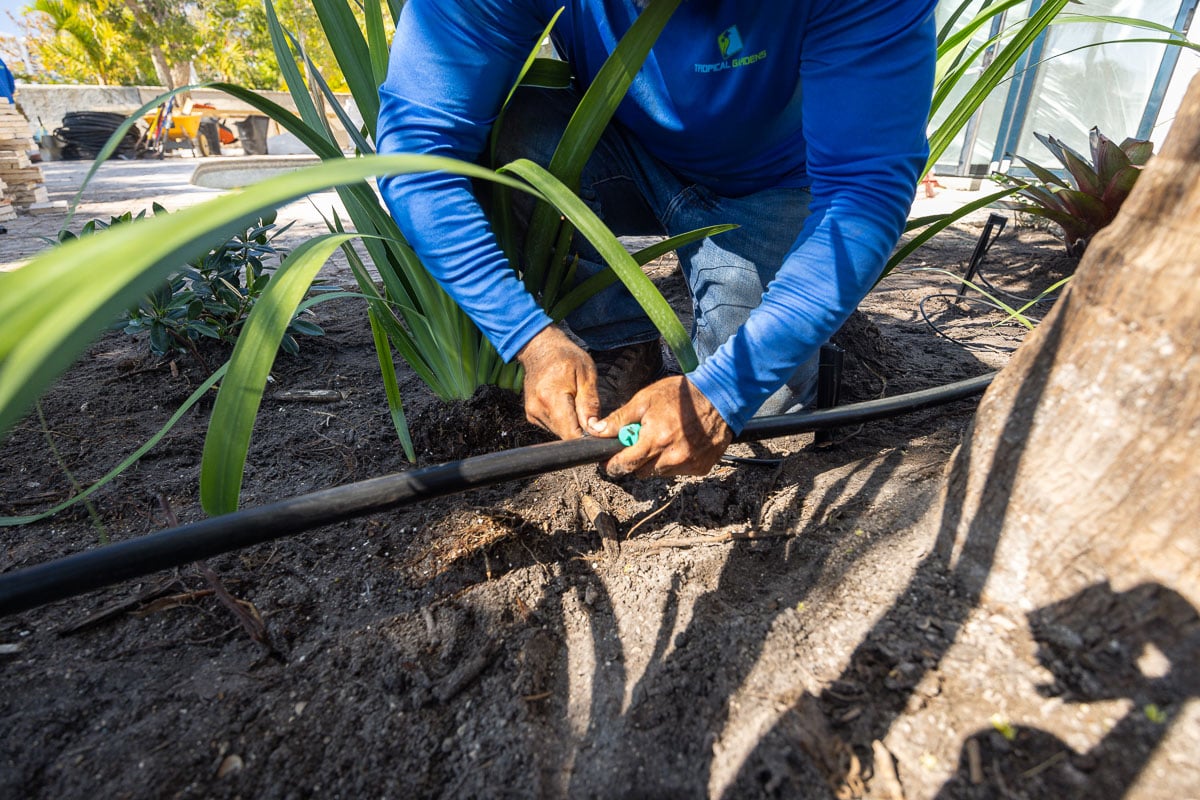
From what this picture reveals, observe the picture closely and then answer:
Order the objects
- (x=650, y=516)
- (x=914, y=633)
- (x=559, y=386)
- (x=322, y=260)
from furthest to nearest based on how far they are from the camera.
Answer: (x=650, y=516) < (x=559, y=386) < (x=322, y=260) < (x=914, y=633)

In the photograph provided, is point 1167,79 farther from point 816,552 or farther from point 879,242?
point 816,552

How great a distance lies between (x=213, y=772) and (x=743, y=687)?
A: 0.57 m

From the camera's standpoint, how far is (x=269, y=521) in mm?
704

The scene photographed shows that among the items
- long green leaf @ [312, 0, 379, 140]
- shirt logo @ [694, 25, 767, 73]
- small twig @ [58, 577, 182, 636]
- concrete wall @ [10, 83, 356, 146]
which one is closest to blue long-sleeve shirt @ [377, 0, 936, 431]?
shirt logo @ [694, 25, 767, 73]

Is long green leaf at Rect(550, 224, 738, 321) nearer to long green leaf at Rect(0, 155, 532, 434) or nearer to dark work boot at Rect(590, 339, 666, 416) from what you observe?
dark work boot at Rect(590, 339, 666, 416)

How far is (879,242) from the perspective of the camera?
0.92m

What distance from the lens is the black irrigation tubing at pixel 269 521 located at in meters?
0.65

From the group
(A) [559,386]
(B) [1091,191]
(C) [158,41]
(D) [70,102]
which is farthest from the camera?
(C) [158,41]

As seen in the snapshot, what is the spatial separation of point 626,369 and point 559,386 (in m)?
0.56

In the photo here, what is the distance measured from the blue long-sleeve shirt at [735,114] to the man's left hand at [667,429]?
31 millimetres

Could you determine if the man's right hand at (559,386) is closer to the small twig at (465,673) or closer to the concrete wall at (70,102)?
the small twig at (465,673)

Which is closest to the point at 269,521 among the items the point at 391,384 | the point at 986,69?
the point at 391,384

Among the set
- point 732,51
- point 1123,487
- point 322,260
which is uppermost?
point 732,51

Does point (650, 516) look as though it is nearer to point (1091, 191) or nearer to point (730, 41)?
point (730, 41)
